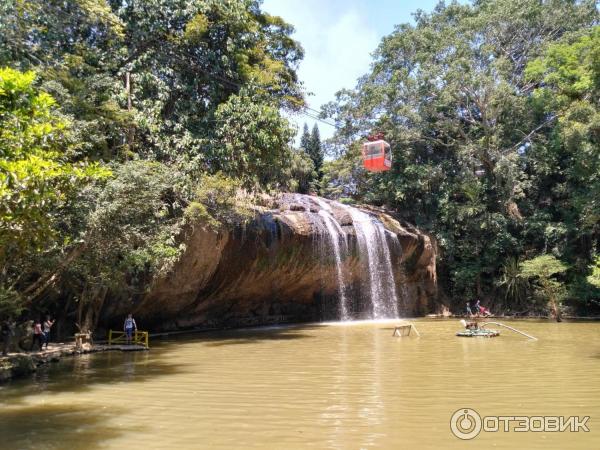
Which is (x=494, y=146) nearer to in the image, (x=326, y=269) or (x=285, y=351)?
(x=326, y=269)

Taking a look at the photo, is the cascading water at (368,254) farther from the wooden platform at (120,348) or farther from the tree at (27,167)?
the tree at (27,167)

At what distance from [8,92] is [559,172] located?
2729 centimetres

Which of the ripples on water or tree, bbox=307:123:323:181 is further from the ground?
tree, bbox=307:123:323:181

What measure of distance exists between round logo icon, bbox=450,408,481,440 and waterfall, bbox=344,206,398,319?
702 inches

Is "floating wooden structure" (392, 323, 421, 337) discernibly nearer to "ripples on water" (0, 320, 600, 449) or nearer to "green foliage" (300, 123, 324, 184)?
"ripples on water" (0, 320, 600, 449)

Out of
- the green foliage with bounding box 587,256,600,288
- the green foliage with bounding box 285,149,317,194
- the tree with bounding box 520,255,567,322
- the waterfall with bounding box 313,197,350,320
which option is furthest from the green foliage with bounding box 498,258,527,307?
the green foliage with bounding box 285,149,317,194

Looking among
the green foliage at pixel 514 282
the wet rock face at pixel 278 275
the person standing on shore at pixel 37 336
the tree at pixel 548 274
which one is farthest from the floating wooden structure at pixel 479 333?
the person standing on shore at pixel 37 336

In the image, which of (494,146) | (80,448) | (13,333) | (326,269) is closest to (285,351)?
(13,333)

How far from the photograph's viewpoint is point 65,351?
12.7m

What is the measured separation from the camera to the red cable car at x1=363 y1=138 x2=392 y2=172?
13.5m

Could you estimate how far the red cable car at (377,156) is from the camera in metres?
13.5

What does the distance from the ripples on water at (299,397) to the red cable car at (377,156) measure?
4.87 metres

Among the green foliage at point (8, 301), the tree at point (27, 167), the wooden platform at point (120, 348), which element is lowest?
the wooden platform at point (120, 348)

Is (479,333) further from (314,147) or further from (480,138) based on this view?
(314,147)
